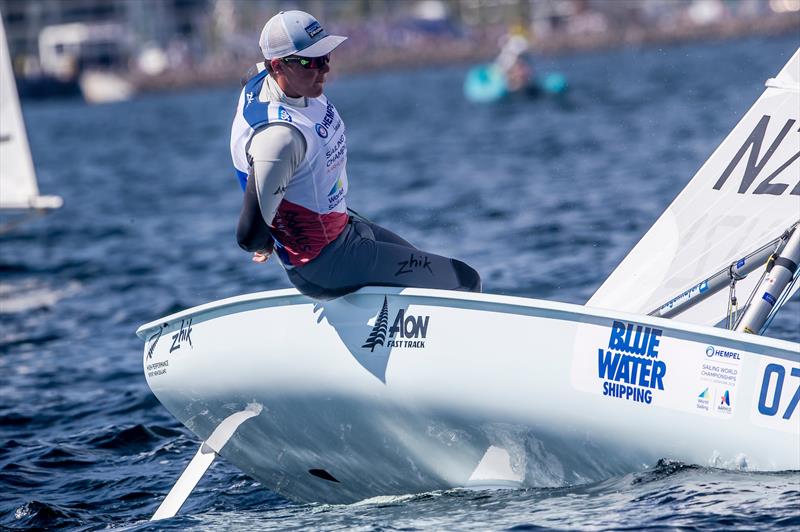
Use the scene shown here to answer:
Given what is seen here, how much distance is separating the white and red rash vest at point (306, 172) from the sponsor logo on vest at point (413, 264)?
0.88 ft

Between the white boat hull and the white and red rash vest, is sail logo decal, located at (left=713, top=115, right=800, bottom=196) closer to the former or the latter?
the white boat hull

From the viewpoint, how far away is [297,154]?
4219 mm

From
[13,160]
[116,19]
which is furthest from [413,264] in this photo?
[116,19]

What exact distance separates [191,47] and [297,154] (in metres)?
100

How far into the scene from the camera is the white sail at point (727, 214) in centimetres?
475

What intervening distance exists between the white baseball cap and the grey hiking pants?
2.31 ft

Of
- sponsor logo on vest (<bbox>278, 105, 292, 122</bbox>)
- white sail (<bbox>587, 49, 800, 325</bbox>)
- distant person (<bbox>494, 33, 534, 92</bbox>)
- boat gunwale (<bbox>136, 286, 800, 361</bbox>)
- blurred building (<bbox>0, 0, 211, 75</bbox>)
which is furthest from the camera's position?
blurred building (<bbox>0, 0, 211, 75</bbox>)

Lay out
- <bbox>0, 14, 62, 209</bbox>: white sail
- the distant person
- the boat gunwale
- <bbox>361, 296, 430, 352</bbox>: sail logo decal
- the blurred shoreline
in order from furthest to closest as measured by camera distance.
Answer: the blurred shoreline → the distant person → <bbox>0, 14, 62, 209</bbox>: white sail → <bbox>361, 296, 430, 352</bbox>: sail logo decal → the boat gunwale

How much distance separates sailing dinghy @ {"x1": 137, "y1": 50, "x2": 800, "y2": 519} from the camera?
4.04 metres

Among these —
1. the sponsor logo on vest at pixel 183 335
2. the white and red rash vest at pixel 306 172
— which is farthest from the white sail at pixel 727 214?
the sponsor logo on vest at pixel 183 335

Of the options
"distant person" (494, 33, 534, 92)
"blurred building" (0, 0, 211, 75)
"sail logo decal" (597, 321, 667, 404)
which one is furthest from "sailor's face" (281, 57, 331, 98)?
"blurred building" (0, 0, 211, 75)

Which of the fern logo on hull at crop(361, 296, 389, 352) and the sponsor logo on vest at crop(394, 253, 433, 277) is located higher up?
the sponsor logo on vest at crop(394, 253, 433, 277)

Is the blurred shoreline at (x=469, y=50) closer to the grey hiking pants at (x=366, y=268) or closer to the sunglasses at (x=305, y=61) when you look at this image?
the grey hiking pants at (x=366, y=268)

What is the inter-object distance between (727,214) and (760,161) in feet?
0.80
